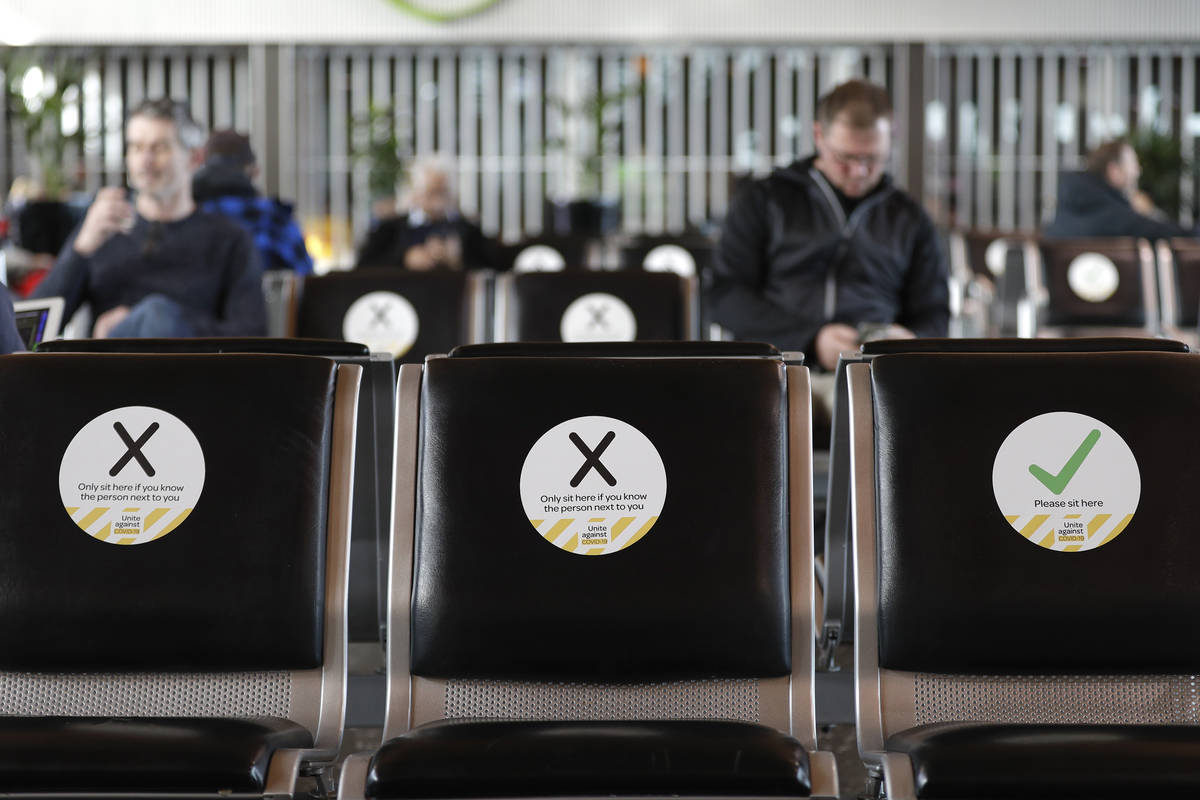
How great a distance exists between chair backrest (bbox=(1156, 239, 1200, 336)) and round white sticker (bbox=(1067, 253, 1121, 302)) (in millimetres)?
174

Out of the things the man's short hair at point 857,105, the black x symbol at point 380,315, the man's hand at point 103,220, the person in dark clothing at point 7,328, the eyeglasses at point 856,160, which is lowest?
the person in dark clothing at point 7,328

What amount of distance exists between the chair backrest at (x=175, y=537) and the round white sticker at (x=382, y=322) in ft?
6.12

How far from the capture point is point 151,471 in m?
1.63

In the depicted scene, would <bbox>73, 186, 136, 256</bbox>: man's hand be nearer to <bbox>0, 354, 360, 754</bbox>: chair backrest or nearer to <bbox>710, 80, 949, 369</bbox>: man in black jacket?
<bbox>710, 80, 949, 369</bbox>: man in black jacket

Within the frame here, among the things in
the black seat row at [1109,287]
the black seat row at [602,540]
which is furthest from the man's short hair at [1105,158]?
the black seat row at [602,540]

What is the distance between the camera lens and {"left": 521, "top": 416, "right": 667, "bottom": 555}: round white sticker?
160cm

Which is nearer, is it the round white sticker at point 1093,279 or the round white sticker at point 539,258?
the round white sticker at point 1093,279

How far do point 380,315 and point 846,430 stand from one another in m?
1.98

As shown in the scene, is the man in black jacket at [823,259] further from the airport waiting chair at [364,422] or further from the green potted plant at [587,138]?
A: the green potted plant at [587,138]

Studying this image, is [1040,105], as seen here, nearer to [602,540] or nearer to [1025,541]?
[1025,541]

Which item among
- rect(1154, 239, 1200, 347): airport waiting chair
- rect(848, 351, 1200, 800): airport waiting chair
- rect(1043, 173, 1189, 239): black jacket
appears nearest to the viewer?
rect(848, 351, 1200, 800): airport waiting chair

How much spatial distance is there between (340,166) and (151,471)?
959cm

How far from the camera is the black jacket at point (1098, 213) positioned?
20.4 feet

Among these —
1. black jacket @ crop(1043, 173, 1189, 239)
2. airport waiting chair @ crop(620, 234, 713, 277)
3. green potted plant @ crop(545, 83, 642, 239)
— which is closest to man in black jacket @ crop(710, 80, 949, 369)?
airport waiting chair @ crop(620, 234, 713, 277)
